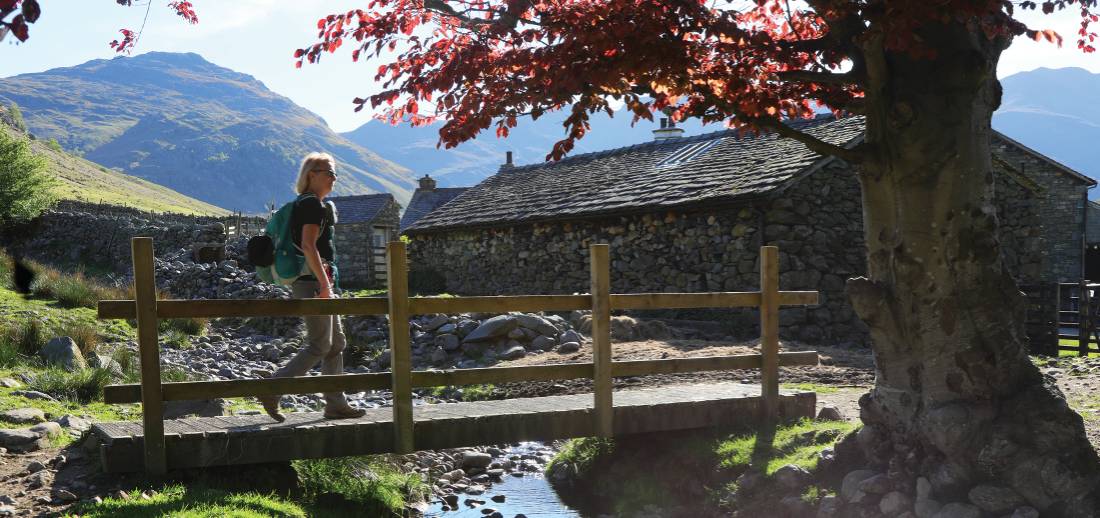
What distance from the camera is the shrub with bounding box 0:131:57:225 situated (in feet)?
99.8

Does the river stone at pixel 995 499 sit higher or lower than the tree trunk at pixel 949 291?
lower

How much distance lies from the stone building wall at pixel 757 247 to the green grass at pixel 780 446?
7298 millimetres

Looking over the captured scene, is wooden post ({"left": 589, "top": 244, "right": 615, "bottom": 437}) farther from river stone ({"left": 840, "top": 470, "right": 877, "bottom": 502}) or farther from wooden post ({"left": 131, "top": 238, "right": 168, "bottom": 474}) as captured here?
wooden post ({"left": 131, "top": 238, "right": 168, "bottom": 474})

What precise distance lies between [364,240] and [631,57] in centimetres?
3169

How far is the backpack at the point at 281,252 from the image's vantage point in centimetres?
536

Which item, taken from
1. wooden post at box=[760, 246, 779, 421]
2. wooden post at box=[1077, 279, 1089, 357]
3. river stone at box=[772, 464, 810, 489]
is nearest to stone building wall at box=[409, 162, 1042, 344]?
wooden post at box=[1077, 279, 1089, 357]

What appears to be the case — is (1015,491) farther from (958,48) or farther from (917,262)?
(958,48)

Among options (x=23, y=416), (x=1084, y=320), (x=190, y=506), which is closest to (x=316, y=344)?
(x=190, y=506)

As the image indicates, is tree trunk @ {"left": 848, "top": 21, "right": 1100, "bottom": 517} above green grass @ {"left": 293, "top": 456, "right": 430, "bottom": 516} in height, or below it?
above

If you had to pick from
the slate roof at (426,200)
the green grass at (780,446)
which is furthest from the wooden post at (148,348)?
the slate roof at (426,200)

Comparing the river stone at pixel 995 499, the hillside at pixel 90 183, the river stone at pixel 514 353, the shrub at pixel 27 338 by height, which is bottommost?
the river stone at pixel 514 353

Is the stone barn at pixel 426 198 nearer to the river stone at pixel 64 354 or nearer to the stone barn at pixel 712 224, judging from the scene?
the stone barn at pixel 712 224

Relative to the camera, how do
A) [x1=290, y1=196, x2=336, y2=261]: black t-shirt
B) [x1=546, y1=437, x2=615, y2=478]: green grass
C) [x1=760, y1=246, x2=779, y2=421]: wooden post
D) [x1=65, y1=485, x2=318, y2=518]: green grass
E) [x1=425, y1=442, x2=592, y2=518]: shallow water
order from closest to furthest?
[x1=65, y1=485, x2=318, y2=518]: green grass
[x1=290, y1=196, x2=336, y2=261]: black t-shirt
[x1=760, y1=246, x2=779, y2=421]: wooden post
[x1=425, y1=442, x2=592, y2=518]: shallow water
[x1=546, y1=437, x2=615, y2=478]: green grass

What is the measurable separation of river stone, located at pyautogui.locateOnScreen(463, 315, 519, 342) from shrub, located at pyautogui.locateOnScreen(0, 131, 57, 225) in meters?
24.9
